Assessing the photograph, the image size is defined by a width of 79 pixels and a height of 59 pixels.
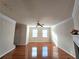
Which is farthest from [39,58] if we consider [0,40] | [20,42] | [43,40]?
[43,40]

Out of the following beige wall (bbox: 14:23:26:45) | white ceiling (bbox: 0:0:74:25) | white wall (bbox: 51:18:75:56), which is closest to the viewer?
white ceiling (bbox: 0:0:74:25)

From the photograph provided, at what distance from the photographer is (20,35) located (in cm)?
831

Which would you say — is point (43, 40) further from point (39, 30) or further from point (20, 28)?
point (20, 28)

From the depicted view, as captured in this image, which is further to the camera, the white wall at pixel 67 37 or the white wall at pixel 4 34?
the white wall at pixel 67 37

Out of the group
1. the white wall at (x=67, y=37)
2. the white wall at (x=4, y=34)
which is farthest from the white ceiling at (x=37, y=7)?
the white wall at (x=67, y=37)

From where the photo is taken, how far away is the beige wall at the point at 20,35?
8.23 m

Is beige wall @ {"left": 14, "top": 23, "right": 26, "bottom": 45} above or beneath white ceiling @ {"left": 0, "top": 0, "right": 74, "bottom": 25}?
beneath

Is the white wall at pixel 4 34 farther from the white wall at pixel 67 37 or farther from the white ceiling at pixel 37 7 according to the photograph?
the white wall at pixel 67 37

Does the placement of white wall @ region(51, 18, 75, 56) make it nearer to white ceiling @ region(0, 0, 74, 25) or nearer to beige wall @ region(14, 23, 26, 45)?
white ceiling @ region(0, 0, 74, 25)

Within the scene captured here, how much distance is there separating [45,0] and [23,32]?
6.43 metres

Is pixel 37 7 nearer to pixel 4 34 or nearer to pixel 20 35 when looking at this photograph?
pixel 4 34

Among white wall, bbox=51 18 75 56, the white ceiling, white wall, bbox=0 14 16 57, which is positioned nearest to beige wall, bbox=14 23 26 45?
white wall, bbox=0 14 16 57

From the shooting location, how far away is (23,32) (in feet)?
27.5

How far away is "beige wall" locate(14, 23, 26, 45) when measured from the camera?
8.23m
